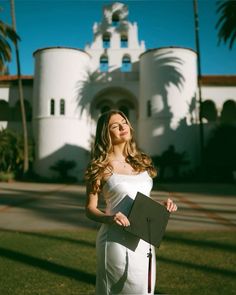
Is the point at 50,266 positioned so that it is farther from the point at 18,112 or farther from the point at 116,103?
the point at 18,112

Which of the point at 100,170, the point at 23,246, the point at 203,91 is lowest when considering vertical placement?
the point at 23,246

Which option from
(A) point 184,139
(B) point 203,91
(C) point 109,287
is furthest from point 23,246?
(B) point 203,91

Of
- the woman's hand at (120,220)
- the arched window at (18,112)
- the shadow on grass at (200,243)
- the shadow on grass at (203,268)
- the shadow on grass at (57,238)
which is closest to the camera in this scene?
the woman's hand at (120,220)

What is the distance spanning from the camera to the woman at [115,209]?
251 cm

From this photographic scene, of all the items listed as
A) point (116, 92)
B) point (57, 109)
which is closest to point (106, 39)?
point (116, 92)

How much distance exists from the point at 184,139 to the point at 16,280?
27.4 m

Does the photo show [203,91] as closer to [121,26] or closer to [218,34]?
[218,34]

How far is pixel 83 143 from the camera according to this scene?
107 ft

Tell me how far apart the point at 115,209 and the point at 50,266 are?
3584 millimetres

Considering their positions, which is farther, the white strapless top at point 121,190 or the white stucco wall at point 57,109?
the white stucco wall at point 57,109

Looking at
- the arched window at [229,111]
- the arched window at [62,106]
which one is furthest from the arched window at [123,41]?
the arched window at [229,111]

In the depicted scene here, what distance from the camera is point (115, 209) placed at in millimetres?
2605

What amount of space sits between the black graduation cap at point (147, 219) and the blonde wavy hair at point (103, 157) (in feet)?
1.12

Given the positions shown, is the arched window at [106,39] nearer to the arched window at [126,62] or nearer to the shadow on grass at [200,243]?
the arched window at [126,62]
